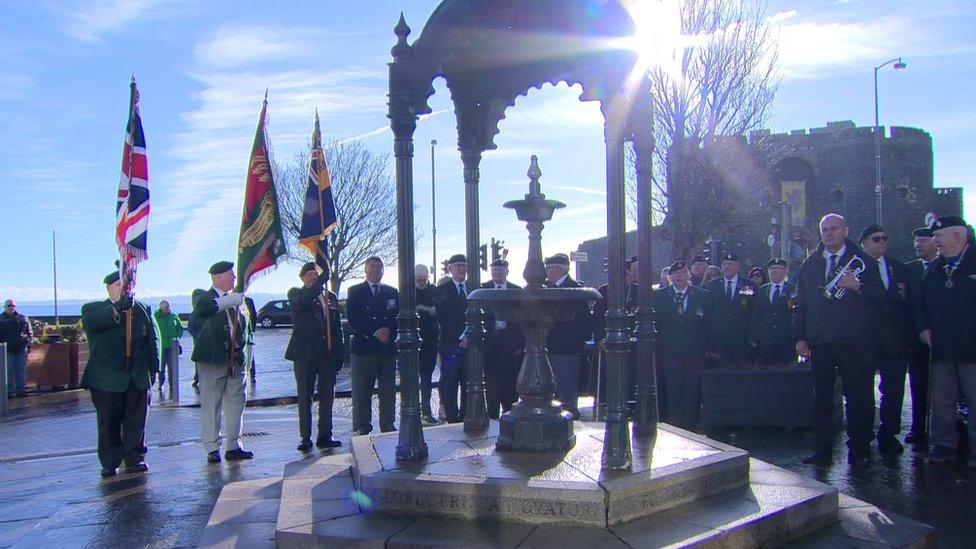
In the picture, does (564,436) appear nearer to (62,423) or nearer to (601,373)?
(601,373)

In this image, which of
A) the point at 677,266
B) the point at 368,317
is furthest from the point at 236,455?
the point at 677,266

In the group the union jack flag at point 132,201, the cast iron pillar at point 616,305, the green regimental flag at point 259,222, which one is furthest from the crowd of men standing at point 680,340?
the cast iron pillar at point 616,305

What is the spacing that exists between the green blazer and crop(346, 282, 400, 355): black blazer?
6.78 feet

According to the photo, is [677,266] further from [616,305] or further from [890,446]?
[616,305]

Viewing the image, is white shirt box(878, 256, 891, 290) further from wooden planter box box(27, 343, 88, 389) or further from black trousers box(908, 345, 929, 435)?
wooden planter box box(27, 343, 88, 389)

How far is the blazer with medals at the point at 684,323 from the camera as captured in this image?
8.82 m

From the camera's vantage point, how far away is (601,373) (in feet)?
31.6

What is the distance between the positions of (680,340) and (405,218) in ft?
14.6

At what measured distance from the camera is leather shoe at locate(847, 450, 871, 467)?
264 inches

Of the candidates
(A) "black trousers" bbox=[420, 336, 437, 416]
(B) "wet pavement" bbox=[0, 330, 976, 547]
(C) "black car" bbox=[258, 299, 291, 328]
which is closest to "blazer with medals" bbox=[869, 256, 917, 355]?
(B) "wet pavement" bbox=[0, 330, 976, 547]

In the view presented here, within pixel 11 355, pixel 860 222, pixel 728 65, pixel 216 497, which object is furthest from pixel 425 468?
pixel 860 222

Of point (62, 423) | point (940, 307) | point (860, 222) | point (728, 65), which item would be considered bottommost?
point (62, 423)

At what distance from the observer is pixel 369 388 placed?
28.5 ft

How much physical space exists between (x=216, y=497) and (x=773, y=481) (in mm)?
4181
